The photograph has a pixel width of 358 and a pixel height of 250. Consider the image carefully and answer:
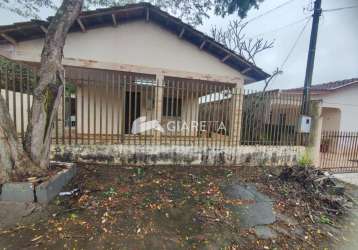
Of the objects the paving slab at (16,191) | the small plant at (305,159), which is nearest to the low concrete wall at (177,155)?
the small plant at (305,159)

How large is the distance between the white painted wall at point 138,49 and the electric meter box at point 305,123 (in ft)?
10.2

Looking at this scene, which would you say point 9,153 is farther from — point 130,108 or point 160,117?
point 160,117

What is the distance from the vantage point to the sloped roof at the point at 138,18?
5703 mm

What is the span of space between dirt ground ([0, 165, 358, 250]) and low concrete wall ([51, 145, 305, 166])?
1.56 feet

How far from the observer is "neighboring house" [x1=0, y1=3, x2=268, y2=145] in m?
5.87

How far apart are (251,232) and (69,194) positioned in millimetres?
3309

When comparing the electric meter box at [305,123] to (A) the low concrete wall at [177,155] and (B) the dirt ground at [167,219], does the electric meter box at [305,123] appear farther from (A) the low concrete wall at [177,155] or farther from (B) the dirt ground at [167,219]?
(B) the dirt ground at [167,219]

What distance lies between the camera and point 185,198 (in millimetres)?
4238

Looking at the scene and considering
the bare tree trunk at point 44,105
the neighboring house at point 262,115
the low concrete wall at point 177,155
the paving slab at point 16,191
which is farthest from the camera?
the neighboring house at point 262,115

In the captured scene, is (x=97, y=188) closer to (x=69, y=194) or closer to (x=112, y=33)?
(x=69, y=194)

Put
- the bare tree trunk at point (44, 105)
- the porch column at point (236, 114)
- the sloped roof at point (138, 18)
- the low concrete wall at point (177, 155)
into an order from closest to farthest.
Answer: the bare tree trunk at point (44, 105) < the low concrete wall at point (177, 155) < the sloped roof at point (138, 18) < the porch column at point (236, 114)

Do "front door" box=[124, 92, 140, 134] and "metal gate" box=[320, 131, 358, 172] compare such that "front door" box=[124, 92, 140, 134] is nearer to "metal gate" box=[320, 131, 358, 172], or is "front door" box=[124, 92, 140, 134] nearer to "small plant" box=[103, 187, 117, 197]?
"small plant" box=[103, 187, 117, 197]

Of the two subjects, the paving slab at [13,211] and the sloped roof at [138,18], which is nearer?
the paving slab at [13,211]

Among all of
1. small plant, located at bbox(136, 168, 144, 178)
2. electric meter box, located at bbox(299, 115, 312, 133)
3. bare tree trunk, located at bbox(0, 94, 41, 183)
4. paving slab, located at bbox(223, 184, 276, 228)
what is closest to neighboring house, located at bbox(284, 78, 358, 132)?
electric meter box, located at bbox(299, 115, 312, 133)
